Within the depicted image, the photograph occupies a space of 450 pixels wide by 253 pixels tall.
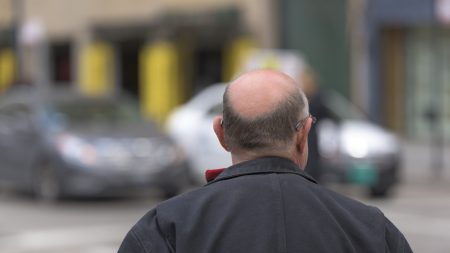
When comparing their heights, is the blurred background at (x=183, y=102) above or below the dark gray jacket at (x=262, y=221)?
below

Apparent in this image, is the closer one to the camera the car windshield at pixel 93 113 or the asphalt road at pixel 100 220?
the asphalt road at pixel 100 220

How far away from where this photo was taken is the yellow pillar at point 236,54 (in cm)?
2877

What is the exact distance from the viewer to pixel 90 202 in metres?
15.2

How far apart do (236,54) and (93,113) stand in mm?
14173

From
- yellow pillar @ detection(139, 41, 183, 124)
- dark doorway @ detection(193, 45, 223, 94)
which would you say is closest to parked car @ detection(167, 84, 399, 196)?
dark doorway @ detection(193, 45, 223, 94)

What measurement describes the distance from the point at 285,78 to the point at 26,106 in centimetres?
1354

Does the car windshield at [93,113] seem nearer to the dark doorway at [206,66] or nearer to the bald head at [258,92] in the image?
the bald head at [258,92]

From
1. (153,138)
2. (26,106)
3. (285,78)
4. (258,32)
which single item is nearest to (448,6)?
(153,138)

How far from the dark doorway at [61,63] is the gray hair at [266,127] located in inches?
1390

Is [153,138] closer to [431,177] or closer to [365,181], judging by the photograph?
[365,181]

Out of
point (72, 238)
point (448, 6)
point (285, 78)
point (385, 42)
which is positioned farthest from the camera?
point (385, 42)

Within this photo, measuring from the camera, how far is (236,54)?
29.5 m

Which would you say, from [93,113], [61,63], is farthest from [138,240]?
[61,63]

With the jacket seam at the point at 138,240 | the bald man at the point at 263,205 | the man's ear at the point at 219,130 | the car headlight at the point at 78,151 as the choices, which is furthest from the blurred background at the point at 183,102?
the jacket seam at the point at 138,240
